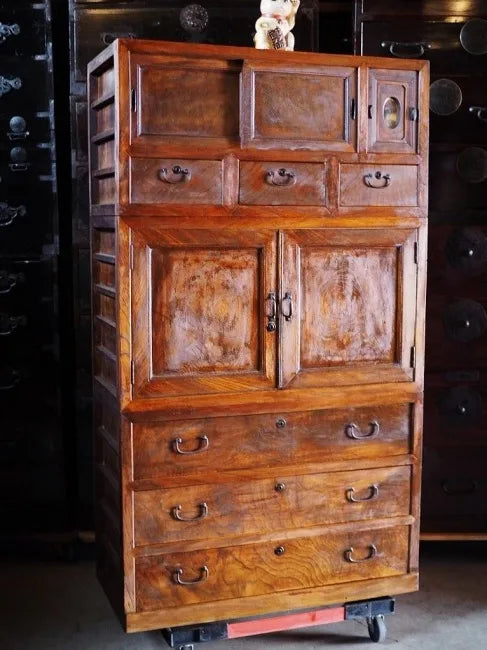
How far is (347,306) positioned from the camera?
2.84m

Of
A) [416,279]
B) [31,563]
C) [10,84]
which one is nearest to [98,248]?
[10,84]

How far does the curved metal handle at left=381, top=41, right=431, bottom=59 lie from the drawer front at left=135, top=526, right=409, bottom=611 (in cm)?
160

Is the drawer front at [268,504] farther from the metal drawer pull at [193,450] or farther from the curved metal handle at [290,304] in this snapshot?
the curved metal handle at [290,304]

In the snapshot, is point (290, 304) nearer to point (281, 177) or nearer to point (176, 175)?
point (281, 177)

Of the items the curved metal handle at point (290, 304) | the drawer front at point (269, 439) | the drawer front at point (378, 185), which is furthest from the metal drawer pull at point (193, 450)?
the drawer front at point (378, 185)

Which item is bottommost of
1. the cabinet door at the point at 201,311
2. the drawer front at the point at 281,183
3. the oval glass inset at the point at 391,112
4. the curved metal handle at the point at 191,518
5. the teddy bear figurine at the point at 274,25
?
the curved metal handle at the point at 191,518

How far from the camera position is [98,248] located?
2.96 meters

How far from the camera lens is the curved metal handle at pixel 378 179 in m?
2.79

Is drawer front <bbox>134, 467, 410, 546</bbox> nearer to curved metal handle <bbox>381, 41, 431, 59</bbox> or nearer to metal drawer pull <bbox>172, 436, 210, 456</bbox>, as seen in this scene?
metal drawer pull <bbox>172, 436, 210, 456</bbox>

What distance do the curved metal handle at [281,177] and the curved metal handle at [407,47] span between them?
2.67 feet

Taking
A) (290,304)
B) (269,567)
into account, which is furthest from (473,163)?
(269,567)

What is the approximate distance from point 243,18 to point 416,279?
1136mm

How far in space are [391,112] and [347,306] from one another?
589 millimetres

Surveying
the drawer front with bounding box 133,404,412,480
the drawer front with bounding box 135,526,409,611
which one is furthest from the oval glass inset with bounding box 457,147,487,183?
the drawer front with bounding box 135,526,409,611
